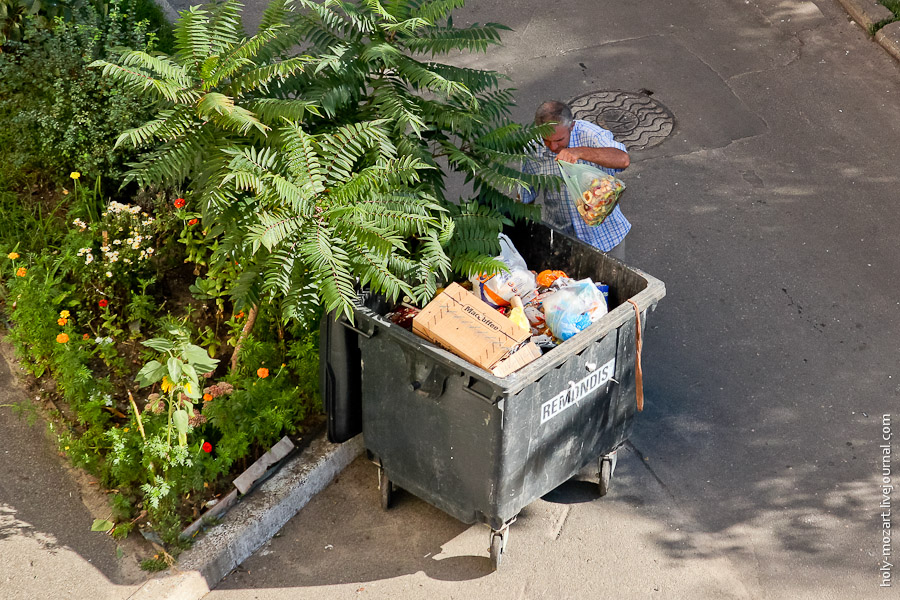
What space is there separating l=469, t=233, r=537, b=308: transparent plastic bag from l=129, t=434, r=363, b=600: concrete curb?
1.22m

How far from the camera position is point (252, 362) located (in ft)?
17.0

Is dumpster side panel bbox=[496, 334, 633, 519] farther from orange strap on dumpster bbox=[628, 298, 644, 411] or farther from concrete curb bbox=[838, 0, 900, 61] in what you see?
concrete curb bbox=[838, 0, 900, 61]

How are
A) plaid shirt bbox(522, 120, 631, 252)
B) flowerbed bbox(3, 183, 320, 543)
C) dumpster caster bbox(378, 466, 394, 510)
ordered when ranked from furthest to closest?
plaid shirt bbox(522, 120, 631, 252)
dumpster caster bbox(378, 466, 394, 510)
flowerbed bbox(3, 183, 320, 543)

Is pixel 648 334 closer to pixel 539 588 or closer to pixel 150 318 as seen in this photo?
pixel 539 588

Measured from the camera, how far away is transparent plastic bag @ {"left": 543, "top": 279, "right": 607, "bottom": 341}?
14.0 ft

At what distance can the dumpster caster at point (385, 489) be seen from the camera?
15.8 ft

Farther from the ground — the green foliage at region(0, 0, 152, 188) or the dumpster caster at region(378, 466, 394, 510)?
the green foliage at region(0, 0, 152, 188)

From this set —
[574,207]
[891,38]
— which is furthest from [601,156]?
[891,38]

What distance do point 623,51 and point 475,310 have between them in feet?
17.3

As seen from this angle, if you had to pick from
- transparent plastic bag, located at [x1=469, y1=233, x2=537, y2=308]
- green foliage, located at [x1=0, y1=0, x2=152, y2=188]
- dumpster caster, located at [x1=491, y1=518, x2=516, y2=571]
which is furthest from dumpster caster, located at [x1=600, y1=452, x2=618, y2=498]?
green foliage, located at [x1=0, y1=0, x2=152, y2=188]

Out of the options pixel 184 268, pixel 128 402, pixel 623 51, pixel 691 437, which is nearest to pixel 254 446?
pixel 128 402

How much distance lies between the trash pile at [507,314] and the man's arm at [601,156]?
27.3 inches

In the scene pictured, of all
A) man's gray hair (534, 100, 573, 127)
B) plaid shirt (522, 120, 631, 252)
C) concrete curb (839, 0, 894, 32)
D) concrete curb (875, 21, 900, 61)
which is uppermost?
man's gray hair (534, 100, 573, 127)

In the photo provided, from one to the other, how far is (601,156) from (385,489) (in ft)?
6.92
